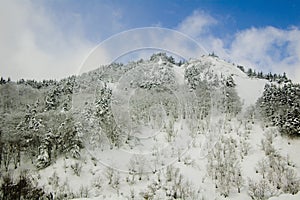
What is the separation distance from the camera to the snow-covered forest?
62.8ft

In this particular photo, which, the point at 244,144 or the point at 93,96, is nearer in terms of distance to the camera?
the point at 244,144

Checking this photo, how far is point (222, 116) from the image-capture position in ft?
102

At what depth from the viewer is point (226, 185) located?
18891 millimetres

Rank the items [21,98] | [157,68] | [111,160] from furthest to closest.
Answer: [157,68], [21,98], [111,160]

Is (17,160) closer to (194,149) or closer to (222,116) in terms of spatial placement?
(194,149)

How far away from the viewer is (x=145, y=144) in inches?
1033

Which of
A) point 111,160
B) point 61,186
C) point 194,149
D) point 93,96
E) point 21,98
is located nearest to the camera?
point 61,186

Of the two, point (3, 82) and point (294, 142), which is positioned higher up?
point (3, 82)

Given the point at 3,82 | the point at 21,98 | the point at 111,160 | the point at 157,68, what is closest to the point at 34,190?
the point at 111,160

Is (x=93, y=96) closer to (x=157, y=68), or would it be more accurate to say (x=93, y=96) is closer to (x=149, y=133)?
(x=149, y=133)

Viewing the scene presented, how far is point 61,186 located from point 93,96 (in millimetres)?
8670

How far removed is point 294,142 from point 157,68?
2317cm

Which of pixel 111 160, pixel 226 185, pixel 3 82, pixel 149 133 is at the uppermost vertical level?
pixel 3 82

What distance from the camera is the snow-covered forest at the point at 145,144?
19.2 metres
